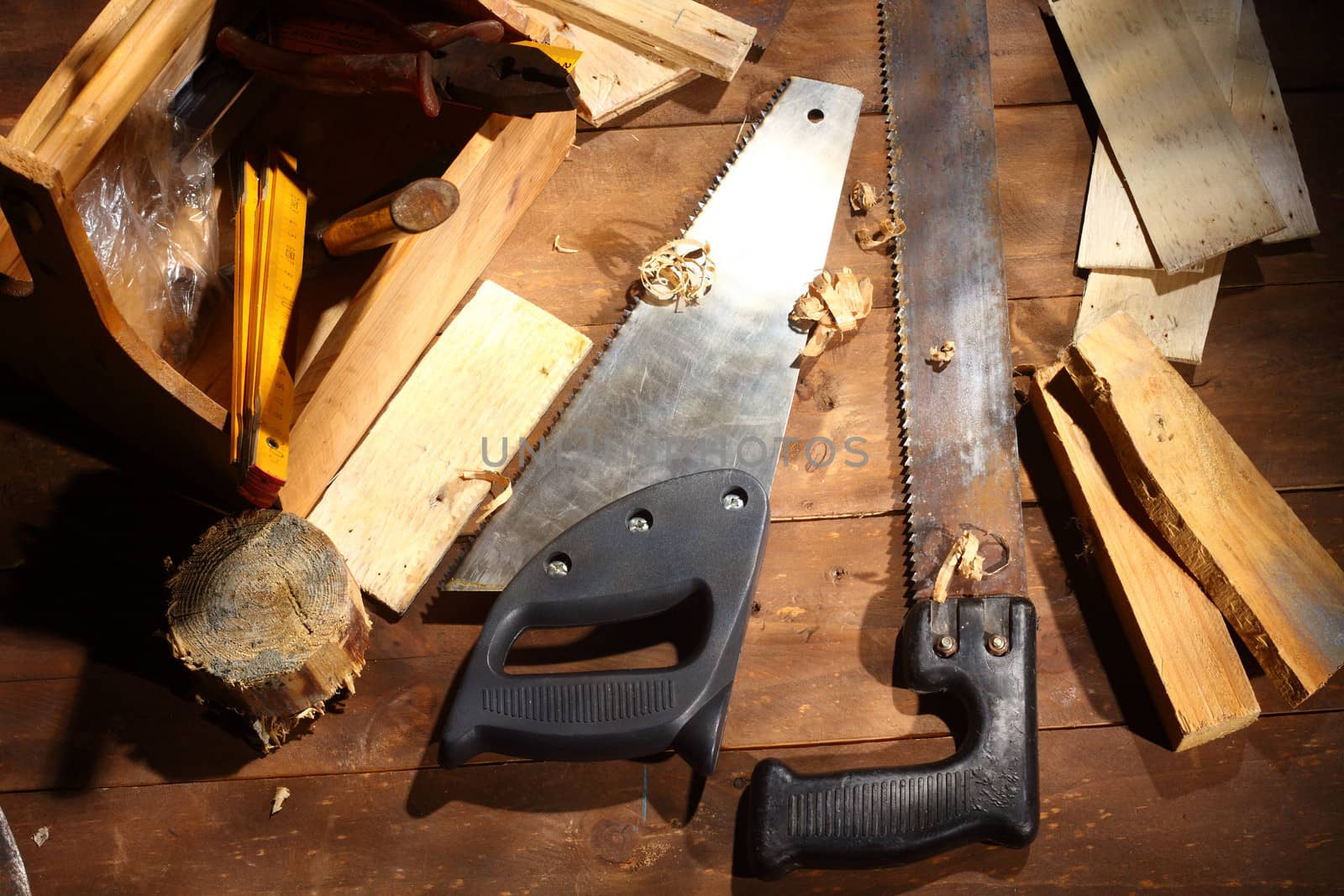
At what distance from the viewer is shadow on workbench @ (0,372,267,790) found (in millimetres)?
1416

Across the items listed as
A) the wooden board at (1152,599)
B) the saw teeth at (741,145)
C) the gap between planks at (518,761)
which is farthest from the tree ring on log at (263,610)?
the wooden board at (1152,599)

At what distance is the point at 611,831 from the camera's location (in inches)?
55.4

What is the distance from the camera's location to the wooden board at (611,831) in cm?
139

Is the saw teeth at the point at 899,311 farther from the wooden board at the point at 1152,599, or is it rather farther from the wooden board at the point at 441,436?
the wooden board at the point at 441,436

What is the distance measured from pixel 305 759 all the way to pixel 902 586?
919 mm

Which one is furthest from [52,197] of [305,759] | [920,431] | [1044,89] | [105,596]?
[1044,89]

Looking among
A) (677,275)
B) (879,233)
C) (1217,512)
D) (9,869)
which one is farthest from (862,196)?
(9,869)

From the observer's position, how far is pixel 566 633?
4.85 ft

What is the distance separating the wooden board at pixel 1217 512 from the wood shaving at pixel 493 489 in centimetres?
88

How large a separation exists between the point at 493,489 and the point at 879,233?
2.44 ft

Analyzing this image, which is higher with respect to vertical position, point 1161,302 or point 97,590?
point 97,590

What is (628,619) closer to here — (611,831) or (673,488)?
(673,488)

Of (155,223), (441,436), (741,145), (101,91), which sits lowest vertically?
(441,436)

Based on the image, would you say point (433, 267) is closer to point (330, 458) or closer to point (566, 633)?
point (330, 458)
